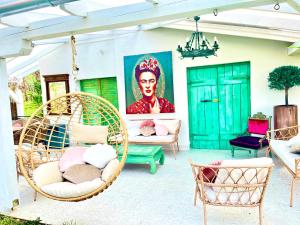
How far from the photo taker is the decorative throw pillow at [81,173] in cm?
328

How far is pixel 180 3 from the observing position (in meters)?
2.51

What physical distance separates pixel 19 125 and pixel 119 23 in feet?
20.2

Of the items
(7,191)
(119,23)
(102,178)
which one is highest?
(119,23)

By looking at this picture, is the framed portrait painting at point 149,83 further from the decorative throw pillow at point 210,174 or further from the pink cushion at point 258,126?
the decorative throw pillow at point 210,174

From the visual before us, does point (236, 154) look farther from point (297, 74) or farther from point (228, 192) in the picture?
point (228, 192)

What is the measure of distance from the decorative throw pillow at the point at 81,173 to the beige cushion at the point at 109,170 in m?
0.16

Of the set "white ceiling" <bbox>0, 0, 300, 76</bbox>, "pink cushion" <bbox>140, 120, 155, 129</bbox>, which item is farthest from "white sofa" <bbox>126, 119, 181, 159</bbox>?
"white ceiling" <bbox>0, 0, 300, 76</bbox>

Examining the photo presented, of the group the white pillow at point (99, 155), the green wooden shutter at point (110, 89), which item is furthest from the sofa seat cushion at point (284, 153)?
the green wooden shutter at point (110, 89)

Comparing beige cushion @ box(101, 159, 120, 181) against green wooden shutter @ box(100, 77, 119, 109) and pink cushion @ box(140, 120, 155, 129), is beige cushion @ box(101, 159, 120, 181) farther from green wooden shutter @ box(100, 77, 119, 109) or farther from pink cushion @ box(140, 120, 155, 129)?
green wooden shutter @ box(100, 77, 119, 109)

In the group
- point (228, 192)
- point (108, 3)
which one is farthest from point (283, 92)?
point (108, 3)

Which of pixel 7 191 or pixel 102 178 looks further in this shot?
pixel 7 191

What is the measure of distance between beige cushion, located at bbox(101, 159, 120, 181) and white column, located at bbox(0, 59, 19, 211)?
1448 mm

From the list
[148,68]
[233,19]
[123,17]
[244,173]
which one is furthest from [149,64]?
[244,173]

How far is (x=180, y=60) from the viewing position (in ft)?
21.7
